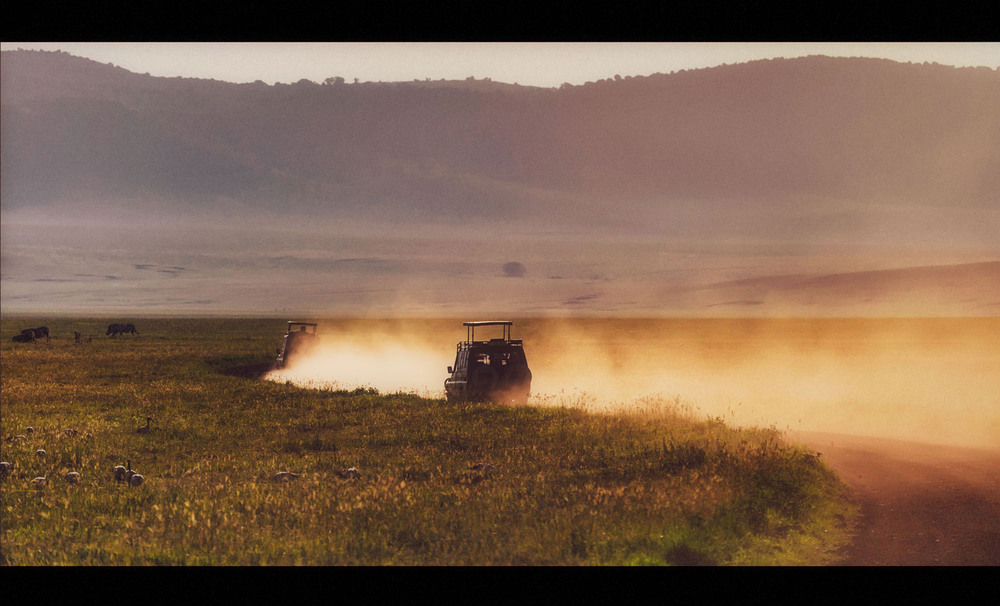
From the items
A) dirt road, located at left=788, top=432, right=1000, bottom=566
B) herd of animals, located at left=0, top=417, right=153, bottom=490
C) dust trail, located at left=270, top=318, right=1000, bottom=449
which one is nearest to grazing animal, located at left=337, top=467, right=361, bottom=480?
herd of animals, located at left=0, top=417, right=153, bottom=490

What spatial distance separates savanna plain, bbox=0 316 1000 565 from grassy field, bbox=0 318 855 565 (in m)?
0.05

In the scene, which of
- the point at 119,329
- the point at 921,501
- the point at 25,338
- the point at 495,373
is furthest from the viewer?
the point at 119,329

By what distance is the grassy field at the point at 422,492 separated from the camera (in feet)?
38.1

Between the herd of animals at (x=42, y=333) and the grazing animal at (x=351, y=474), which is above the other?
the herd of animals at (x=42, y=333)

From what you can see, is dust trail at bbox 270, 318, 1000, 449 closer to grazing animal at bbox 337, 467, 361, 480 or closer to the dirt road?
the dirt road

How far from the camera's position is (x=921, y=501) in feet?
50.4

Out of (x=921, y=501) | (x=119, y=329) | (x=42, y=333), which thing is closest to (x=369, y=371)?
(x=921, y=501)

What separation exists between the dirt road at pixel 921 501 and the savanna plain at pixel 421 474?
58 cm

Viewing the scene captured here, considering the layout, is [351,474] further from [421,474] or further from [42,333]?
[42,333]

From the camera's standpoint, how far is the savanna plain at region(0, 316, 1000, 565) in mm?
11758

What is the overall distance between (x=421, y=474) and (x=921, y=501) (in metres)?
9.78

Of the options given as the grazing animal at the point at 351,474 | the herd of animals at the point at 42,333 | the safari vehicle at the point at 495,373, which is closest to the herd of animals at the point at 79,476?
Answer: the grazing animal at the point at 351,474

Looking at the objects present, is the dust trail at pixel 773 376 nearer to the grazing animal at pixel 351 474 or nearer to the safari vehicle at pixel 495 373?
the safari vehicle at pixel 495 373

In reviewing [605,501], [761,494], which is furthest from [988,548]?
[605,501]
